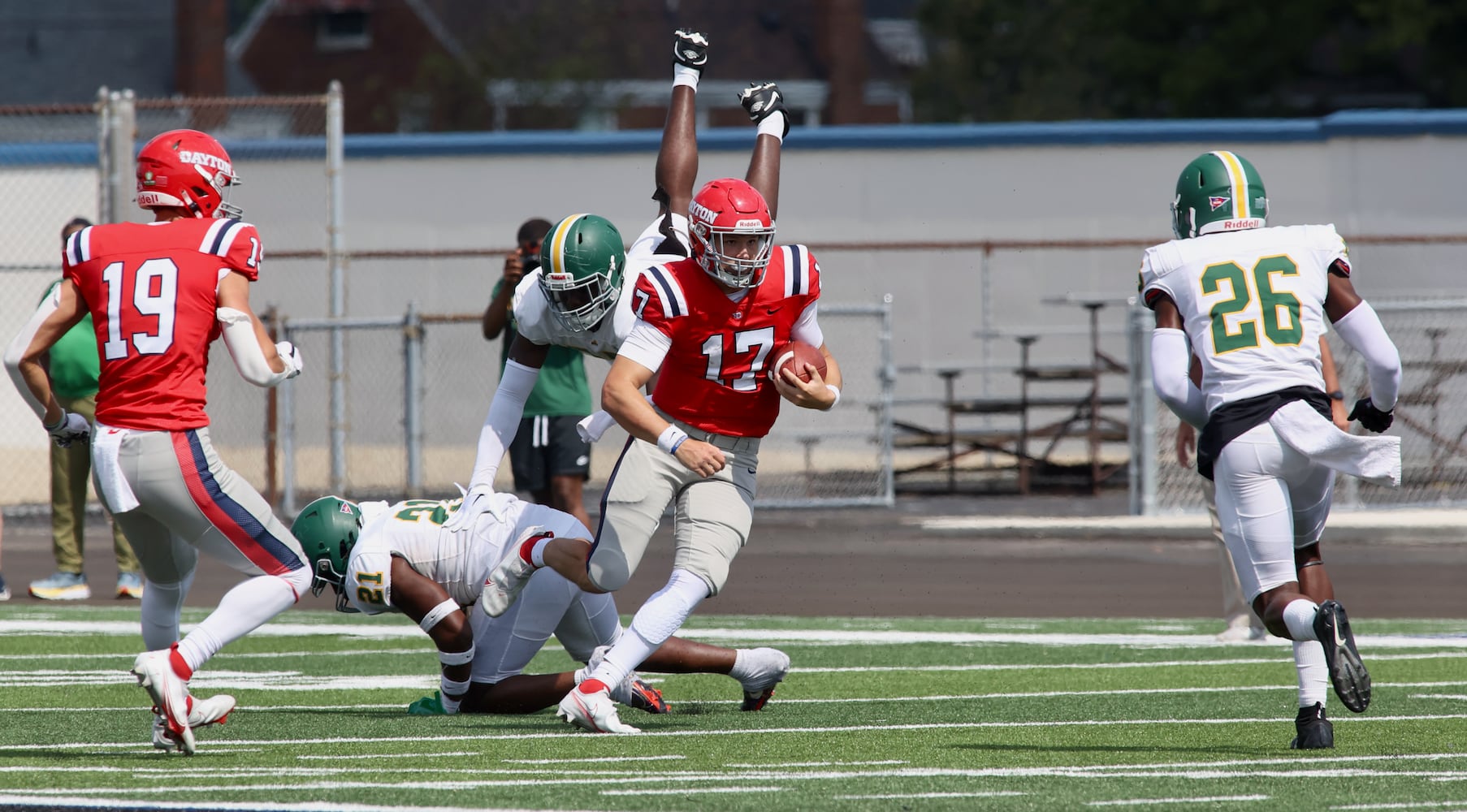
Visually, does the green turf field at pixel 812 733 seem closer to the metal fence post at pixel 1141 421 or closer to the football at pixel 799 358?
the football at pixel 799 358

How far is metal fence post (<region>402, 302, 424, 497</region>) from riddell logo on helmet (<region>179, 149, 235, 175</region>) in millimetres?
8803

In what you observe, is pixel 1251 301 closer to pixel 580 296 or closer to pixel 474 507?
pixel 580 296

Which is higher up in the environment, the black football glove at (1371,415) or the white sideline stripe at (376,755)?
the black football glove at (1371,415)

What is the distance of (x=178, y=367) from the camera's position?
555cm

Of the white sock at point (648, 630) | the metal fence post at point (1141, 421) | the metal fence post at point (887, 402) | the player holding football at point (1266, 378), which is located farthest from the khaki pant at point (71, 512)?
the metal fence post at point (1141, 421)

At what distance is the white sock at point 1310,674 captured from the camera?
536cm

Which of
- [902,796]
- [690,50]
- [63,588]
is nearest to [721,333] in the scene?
[902,796]

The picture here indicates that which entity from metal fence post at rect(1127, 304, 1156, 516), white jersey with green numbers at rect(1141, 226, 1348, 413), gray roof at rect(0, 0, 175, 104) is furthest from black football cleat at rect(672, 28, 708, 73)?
gray roof at rect(0, 0, 175, 104)

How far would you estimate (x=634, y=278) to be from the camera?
6117 millimetres

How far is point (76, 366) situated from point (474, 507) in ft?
15.1

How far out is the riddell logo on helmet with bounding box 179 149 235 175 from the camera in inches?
224

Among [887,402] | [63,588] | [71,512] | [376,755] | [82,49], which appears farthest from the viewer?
[82,49]

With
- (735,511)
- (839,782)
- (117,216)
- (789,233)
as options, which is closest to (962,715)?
(735,511)

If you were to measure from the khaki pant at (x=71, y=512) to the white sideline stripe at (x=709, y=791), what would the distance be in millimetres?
6323
